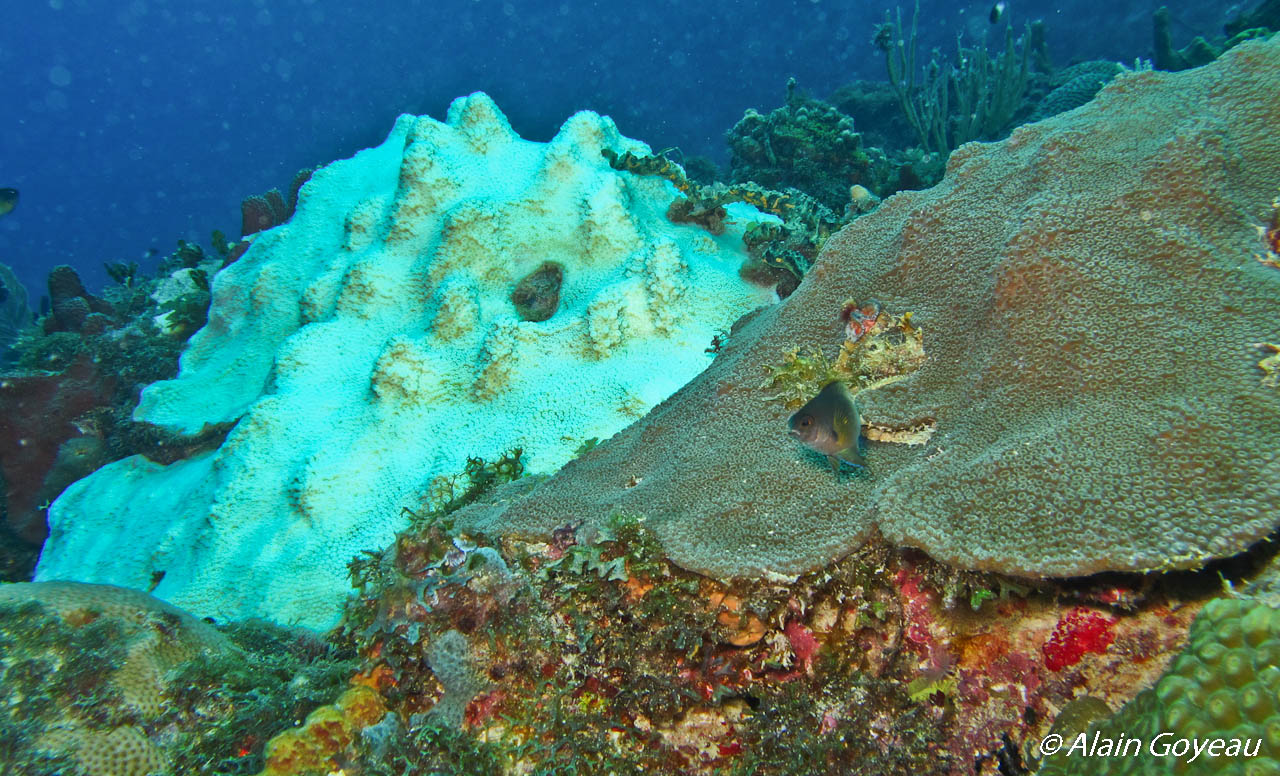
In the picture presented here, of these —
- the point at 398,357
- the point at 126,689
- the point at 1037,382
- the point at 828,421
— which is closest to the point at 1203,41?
the point at 1037,382

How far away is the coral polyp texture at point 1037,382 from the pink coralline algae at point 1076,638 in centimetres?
33

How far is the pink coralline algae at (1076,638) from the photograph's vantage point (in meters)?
1.75

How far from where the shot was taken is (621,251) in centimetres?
520

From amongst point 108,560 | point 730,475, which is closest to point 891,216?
point 730,475

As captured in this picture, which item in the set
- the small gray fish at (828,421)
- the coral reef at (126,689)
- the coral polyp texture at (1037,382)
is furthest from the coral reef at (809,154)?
the coral reef at (126,689)

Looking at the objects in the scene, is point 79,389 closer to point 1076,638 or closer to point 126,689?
point 126,689

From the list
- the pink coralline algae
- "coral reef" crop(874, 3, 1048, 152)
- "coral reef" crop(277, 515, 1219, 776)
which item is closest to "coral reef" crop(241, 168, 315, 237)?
"coral reef" crop(277, 515, 1219, 776)

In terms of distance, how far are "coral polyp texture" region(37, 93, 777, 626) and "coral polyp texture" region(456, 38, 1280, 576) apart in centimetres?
147

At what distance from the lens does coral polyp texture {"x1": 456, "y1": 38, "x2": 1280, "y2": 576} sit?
5.57 feet

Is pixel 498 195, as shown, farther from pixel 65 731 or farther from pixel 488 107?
pixel 65 731

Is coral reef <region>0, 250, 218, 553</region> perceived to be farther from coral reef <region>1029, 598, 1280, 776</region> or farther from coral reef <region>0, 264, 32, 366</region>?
coral reef <region>1029, 598, 1280, 776</region>

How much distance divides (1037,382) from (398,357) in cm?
421

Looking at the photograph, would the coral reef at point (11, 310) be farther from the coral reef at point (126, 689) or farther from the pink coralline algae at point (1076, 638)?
the pink coralline algae at point (1076, 638)

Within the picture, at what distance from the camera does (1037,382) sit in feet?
7.30
